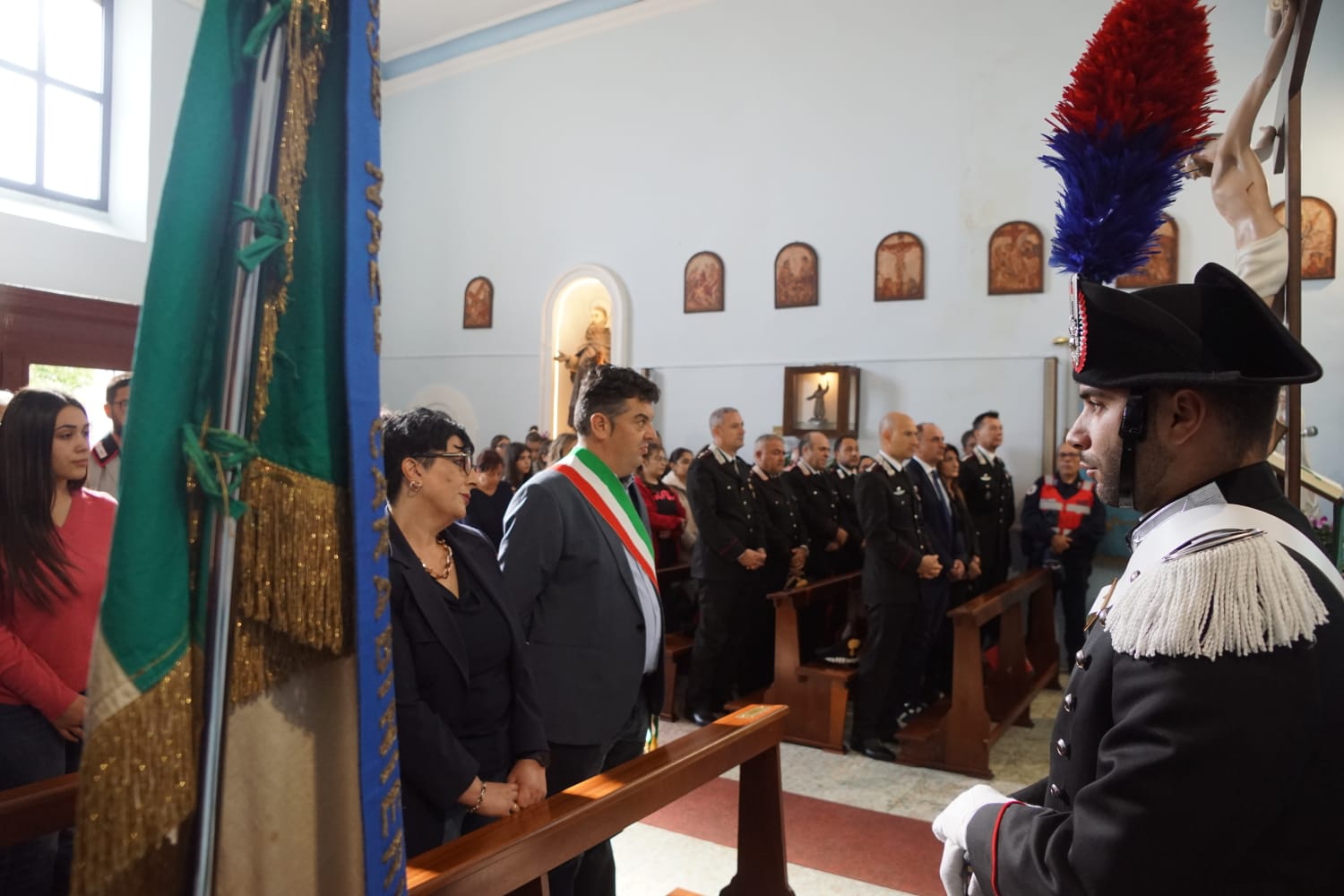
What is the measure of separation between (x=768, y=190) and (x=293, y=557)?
29.6ft

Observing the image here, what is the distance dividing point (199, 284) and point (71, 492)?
1.79 metres

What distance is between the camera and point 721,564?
5.55 meters

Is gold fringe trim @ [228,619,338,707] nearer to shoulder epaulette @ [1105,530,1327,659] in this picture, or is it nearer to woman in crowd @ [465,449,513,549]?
shoulder epaulette @ [1105,530,1327,659]

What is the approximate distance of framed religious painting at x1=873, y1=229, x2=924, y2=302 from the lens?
28.3 ft

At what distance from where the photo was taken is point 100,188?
29.4 feet

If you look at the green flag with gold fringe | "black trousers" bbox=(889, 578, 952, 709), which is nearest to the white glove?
the green flag with gold fringe

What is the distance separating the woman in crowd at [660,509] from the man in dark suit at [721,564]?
2.09 feet

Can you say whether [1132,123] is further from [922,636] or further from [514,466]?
[514,466]

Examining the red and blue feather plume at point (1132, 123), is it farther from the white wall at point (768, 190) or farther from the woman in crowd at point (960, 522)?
the white wall at point (768, 190)

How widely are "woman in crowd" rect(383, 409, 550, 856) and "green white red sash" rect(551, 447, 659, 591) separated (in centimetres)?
40

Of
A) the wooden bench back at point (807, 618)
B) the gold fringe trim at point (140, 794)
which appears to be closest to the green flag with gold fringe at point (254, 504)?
the gold fringe trim at point (140, 794)

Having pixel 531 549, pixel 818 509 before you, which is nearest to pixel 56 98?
pixel 818 509

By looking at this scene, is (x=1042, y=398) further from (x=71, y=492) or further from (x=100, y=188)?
(x=100, y=188)

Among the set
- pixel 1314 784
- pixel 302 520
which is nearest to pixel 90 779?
pixel 302 520
